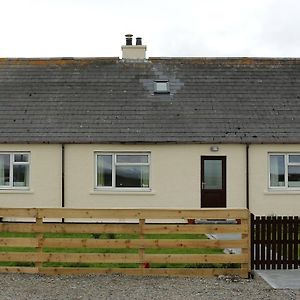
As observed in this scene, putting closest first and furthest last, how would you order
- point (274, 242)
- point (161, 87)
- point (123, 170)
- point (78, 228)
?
point (78, 228) → point (274, 242) → point (123, 170) → point (161, 87)

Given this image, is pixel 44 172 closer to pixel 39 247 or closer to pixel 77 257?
pixel 39 247

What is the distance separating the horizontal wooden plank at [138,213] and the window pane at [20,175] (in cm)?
881

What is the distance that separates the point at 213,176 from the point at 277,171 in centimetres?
213

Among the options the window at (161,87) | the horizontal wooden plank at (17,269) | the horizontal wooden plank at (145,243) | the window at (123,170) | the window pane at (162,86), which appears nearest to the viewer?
the horizontal wooden plank at (145,243)

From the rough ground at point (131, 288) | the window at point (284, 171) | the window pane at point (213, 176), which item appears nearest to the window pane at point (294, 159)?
the window at point (284, 171)

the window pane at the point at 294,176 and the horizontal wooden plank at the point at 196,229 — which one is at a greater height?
the window pane at the point at 294,176

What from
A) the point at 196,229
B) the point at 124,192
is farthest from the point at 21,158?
the point at 196,229

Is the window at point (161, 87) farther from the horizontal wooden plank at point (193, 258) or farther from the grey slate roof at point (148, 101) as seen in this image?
the horizontal wooden plank at point (193, 258)

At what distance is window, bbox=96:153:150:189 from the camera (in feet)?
62.6

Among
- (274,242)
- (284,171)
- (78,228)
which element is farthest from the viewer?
(284,171)

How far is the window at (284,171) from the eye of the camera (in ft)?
63.0

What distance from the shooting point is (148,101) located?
67.9ft
